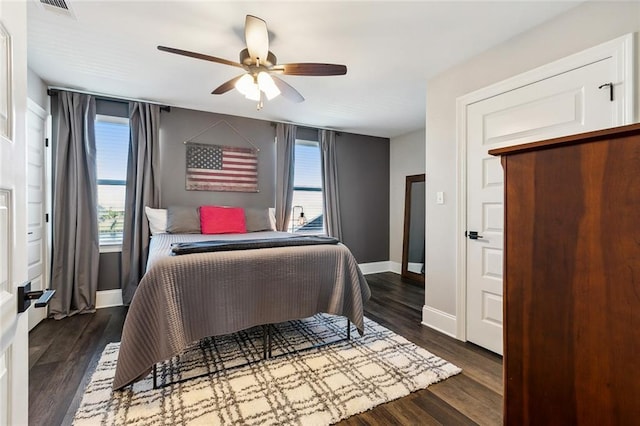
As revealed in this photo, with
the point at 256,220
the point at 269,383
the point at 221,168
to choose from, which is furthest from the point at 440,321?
the point at 221,168

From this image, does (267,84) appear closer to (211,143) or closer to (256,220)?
(256,220)

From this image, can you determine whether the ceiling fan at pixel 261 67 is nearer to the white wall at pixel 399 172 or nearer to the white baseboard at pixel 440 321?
the white baseboard at pixel 440 321

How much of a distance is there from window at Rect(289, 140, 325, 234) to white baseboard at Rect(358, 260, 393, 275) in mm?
998

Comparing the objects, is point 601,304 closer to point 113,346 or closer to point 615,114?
point 615,114

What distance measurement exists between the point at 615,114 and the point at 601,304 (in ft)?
5.49

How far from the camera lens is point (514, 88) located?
7.01ft

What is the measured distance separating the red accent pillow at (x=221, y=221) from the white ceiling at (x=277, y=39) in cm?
134

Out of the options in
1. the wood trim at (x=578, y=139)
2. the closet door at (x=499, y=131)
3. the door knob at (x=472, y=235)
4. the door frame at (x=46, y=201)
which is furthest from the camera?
the door frame at (x=46, y=201)

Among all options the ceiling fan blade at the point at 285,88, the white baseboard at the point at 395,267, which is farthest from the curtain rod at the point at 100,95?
the white baseboard at the point at 395,267

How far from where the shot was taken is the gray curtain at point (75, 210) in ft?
9.85

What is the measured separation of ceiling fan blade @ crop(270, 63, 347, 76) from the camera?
1973 mm

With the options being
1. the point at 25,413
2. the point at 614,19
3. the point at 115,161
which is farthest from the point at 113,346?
the point at 614,19

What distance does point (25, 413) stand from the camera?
2.72 feet

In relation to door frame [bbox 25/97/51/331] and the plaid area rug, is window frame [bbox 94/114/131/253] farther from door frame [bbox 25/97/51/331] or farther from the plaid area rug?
the plaid area rug
